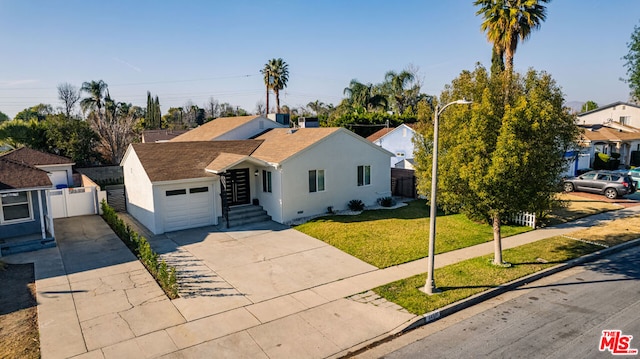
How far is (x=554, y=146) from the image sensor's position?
484 inches

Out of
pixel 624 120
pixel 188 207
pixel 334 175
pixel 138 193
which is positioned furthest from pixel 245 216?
pixel 624 120

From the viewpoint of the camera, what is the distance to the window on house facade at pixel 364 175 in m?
22.5

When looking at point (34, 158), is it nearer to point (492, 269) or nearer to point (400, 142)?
point (400, 142)

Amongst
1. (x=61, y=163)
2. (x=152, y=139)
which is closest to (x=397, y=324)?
(x=61, y=163)

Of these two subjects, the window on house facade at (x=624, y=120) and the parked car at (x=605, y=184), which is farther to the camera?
the window on house facade at (x=624, y=120)

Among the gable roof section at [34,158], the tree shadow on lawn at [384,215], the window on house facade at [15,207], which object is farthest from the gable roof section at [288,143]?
the gable roof section at [34,158]

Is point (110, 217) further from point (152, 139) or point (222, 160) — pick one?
point (152, 139)

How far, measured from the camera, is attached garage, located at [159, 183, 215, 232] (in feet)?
59.9

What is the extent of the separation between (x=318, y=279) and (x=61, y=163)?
2386 centimetres

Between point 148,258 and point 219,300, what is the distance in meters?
3.48

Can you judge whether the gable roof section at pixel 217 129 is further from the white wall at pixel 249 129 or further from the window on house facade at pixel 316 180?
the window on house facade at pixel 316 180

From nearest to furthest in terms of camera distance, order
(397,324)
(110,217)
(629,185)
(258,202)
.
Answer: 1. (397,324)
2. (110,217)
3. (258,202)
4. (629,185)

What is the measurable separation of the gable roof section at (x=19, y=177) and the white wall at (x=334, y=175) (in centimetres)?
1008

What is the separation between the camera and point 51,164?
27.1 m
